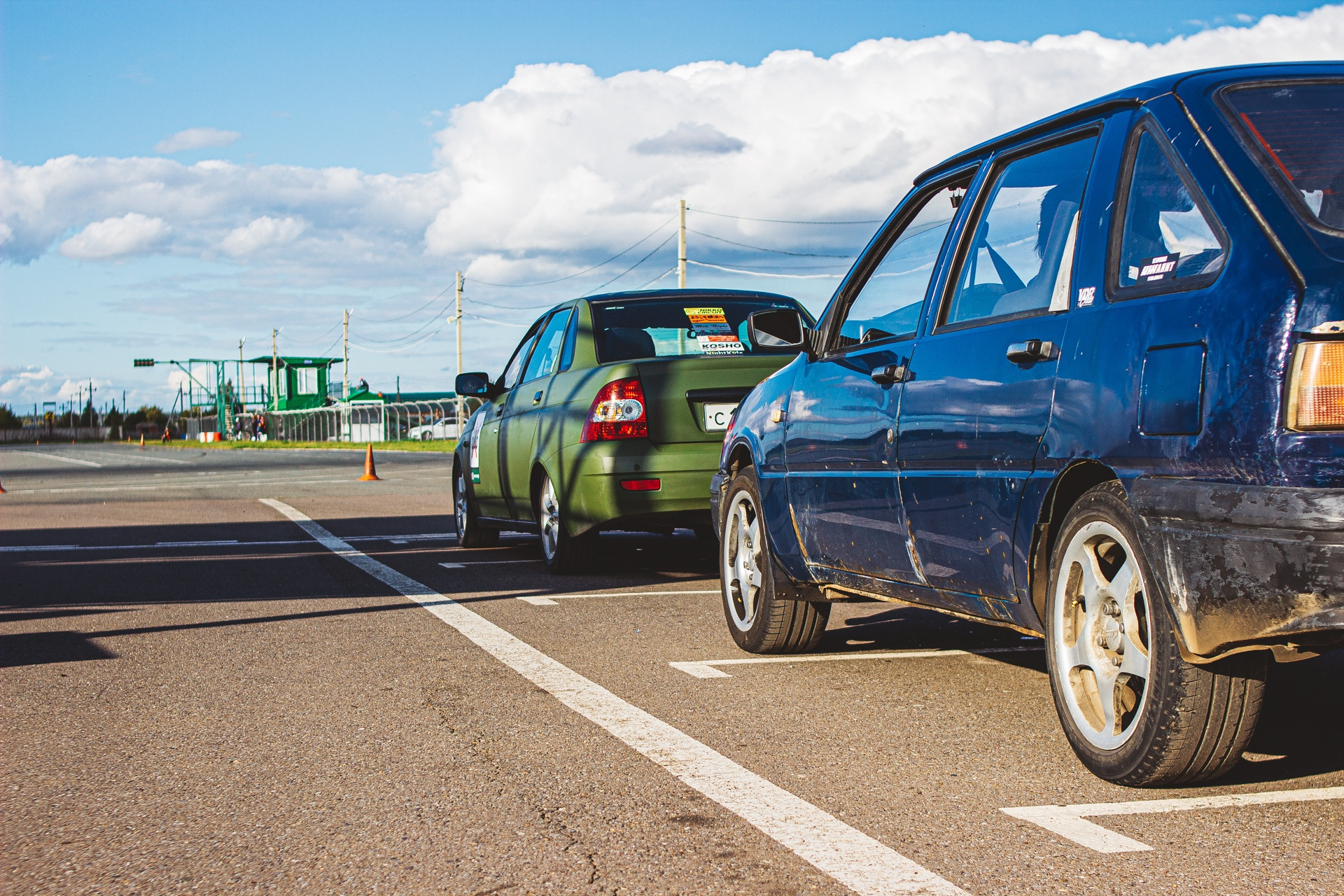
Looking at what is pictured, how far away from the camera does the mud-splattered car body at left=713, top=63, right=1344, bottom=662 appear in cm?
296

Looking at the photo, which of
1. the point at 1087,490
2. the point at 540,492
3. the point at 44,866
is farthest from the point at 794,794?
the point at 540,492

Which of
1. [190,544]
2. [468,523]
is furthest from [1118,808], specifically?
[190,544]

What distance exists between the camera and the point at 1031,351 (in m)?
3.74

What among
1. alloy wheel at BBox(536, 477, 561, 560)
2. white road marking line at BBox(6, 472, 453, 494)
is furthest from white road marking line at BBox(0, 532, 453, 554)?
white road marking line at BBox(6, 472, 453, 494)

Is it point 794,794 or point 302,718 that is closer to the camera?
point 794,794

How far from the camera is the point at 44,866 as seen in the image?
10.3 feet

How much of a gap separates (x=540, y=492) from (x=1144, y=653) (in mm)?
6143

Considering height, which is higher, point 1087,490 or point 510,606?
point 1087,490

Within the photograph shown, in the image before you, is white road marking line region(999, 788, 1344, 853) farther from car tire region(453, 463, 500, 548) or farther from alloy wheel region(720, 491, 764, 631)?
car tire region(453, 463, 500, 548)

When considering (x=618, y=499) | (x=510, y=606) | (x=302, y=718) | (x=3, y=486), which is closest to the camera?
(x=302, y=718)

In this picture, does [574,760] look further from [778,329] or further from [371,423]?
[371,423]

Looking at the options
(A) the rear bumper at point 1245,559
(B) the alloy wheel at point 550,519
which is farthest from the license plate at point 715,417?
(A) the rear bumper at point 1245,559

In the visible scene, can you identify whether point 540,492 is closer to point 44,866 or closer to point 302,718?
point 302,718

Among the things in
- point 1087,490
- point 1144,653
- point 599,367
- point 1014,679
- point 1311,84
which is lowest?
point 1014,679
